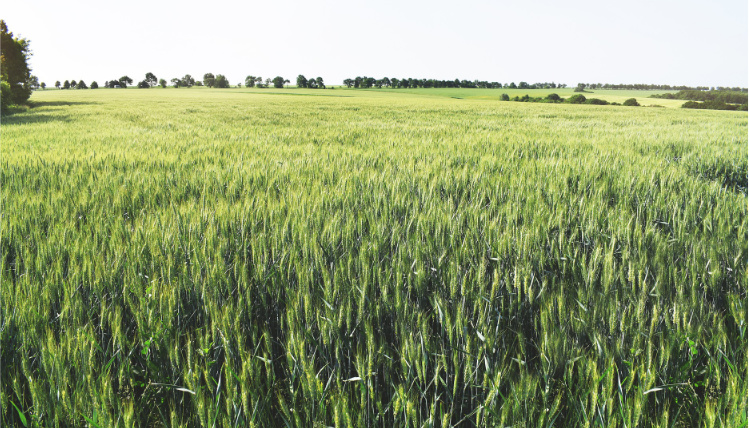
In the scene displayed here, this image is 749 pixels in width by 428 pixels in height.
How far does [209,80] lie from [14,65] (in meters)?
76.6

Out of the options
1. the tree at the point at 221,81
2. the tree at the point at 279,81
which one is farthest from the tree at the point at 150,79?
the tree at the point at 279,81

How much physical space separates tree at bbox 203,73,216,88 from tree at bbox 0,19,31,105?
73.6 metres

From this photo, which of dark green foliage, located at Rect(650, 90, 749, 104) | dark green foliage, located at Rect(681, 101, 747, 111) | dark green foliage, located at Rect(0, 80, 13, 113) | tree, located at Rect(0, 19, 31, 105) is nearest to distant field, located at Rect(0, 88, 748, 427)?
dark green foliage, located at Rect(0, 80, 13, 113)

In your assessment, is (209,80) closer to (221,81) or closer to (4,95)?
(221,81)

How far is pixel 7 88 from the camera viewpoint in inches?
821

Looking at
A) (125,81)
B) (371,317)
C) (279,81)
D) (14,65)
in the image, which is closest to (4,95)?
(14,65)

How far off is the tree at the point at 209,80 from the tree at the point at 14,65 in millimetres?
73577

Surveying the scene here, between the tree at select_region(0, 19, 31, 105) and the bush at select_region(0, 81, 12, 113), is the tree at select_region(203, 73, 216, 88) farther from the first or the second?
the bush at select_region(0, 81, 12, 113)

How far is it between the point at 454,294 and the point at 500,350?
200mm

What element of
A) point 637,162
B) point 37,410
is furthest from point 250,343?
point 637,162

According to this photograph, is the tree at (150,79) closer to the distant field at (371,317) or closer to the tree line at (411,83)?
the tree line at (411,83)

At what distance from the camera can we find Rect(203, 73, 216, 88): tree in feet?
314

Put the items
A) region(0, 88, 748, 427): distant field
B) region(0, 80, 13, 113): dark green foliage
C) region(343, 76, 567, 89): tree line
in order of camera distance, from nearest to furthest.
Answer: region(0, 88, 748, 427): distant field < region(0, 80, 13, 113): dark green foliage < region(343, 76, 567, 89): tree line

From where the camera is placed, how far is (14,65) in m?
25.0
